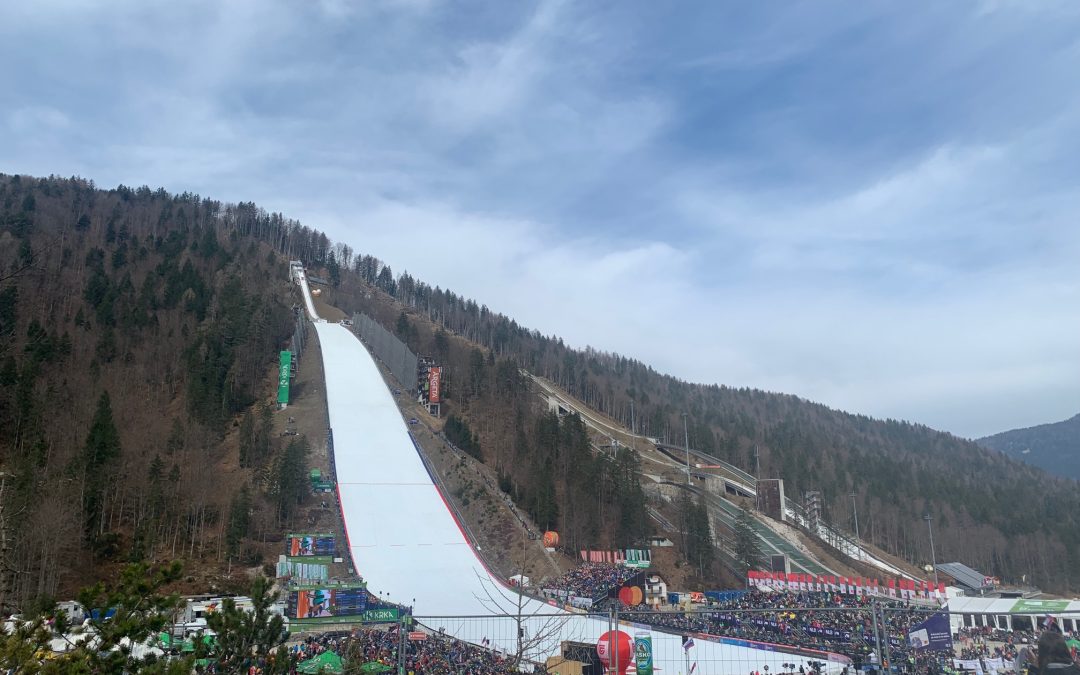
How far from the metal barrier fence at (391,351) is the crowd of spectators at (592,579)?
98.8 feet

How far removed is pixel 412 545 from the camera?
36406 mm

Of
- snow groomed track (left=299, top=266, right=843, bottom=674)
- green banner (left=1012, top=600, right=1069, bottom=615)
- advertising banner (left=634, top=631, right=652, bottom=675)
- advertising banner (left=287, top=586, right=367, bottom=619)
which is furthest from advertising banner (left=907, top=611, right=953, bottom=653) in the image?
advertising banner (left=287, top=586, right=367, bottom=619)

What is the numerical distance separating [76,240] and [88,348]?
32.8 m

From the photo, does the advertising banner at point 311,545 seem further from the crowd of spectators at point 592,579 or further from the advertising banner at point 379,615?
the crowd of spectators at point 592,579

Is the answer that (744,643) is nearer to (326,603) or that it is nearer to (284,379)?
(326,603)

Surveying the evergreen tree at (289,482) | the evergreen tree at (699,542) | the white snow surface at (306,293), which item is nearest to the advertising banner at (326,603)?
the evergreen tree at (289,482)

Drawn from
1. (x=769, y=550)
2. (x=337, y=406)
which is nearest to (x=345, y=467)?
(x=337, y=406)

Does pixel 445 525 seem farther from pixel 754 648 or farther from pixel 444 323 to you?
pixel 444 323

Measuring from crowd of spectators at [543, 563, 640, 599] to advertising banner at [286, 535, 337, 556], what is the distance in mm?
10436

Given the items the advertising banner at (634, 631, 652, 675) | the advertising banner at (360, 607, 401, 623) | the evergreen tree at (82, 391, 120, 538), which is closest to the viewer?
the advertising banner at (634, 631, 652, 675)

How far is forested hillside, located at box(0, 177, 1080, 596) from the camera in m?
34.8

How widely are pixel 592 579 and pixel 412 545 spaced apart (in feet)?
30.6

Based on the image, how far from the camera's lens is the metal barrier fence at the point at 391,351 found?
63.6m

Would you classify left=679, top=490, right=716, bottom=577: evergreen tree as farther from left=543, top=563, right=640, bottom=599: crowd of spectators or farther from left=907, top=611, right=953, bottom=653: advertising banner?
left=907, top=611, right=953, bottom=653: advertising banner
